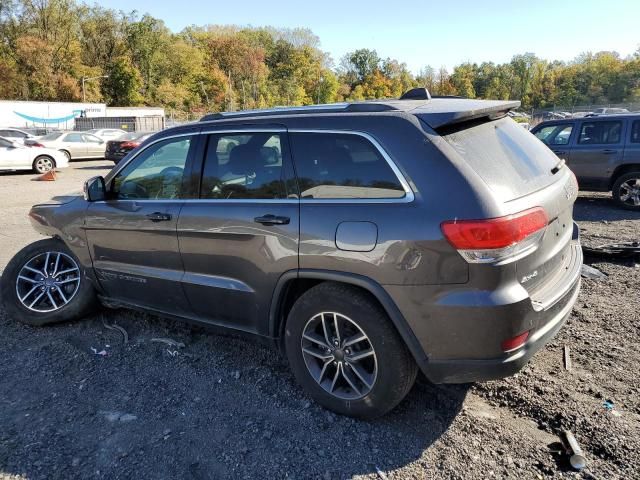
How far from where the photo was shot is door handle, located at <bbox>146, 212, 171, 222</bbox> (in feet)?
11.4

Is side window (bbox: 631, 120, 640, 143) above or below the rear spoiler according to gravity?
below

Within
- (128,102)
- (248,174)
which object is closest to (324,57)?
(128,102)

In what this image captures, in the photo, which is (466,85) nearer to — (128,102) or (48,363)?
(128,102)

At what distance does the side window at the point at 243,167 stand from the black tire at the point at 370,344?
0.70 meters

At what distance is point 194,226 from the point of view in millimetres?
3336

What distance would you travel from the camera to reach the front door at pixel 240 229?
9.75 ft

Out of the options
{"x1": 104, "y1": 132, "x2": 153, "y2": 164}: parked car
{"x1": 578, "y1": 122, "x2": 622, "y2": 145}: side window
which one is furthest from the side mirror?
{"x1": 104, "y1": 132, "x2": 153, "y2": 164}: parked car

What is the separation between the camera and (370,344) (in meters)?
2.73

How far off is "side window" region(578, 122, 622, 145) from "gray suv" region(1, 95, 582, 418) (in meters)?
7.43

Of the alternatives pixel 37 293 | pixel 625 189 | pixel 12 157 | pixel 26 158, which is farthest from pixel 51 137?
pixel 625 189

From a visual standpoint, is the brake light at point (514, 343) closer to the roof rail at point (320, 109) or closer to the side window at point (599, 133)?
the roof rail at point (320, 109)

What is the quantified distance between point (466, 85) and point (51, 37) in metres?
74.2

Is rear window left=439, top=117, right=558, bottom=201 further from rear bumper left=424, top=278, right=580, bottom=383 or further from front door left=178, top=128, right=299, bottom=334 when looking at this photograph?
front door left=178, top=128, right=299, bottom=334

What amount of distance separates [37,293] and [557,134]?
387 inches
